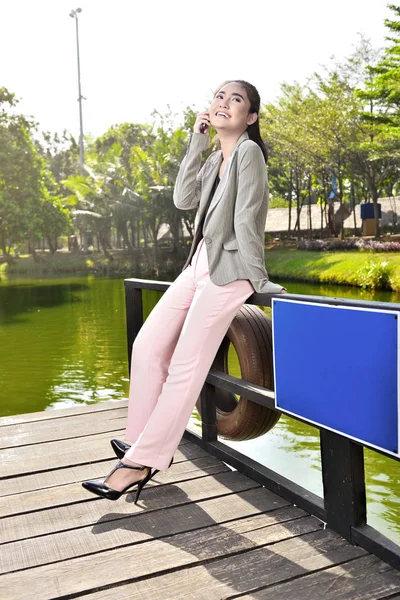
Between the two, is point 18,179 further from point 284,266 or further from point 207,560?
point 207,560

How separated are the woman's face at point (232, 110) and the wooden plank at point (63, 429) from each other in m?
1.55

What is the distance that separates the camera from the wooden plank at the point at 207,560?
1832 millimetres

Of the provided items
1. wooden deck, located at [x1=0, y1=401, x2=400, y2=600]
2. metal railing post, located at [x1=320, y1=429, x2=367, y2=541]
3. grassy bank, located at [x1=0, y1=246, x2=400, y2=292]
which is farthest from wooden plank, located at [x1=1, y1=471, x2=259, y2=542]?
grassy bank, located at [x1=0, y1=246, x2=400, y2=292]

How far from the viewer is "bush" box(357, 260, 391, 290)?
17719 millimetres

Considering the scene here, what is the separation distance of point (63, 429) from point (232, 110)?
5.68 ft

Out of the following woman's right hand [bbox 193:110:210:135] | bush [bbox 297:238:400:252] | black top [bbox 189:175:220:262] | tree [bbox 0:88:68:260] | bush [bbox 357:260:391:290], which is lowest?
bush [bbox 357:260:391:290]

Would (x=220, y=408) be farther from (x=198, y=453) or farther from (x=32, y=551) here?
(x=32, y=551)

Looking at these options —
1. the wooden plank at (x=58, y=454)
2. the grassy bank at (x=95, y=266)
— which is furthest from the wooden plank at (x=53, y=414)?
the grassy bank at (x=95, y=266)

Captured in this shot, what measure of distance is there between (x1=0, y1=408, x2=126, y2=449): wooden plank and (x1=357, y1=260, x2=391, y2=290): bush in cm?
1495

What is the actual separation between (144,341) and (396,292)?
48.9 feet

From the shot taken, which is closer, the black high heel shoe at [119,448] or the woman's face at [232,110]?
the woman's face at [232,110]

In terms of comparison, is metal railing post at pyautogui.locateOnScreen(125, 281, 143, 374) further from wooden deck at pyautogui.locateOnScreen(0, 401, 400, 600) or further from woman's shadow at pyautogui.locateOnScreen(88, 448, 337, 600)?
woman's shadow at pyautogui.locateOnScreen(88, 448, 337, 600)

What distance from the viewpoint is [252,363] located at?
102 inches

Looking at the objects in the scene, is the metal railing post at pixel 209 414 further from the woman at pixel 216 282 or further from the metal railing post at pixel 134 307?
the metal railing post at pixel 134 307
